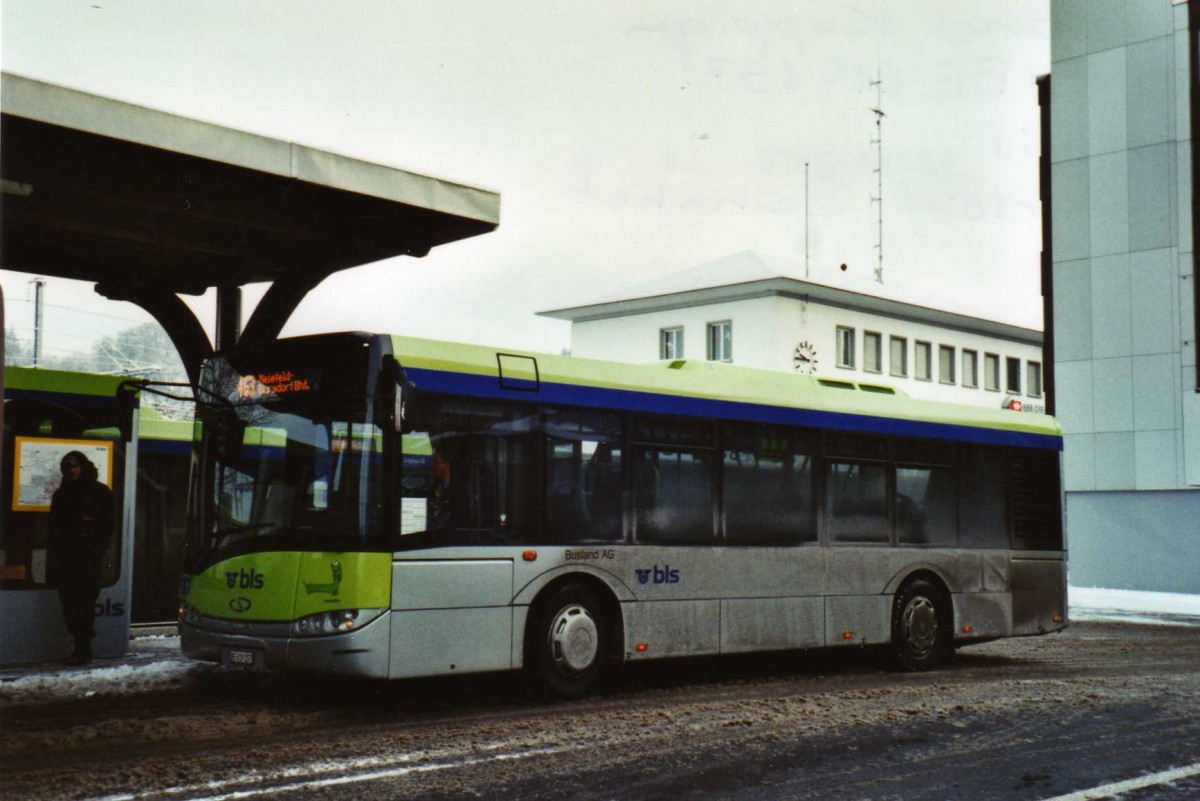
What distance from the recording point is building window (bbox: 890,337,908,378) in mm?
57531

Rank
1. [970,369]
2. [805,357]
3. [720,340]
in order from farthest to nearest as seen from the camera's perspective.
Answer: [970,369] → [720,340] → [805,357]

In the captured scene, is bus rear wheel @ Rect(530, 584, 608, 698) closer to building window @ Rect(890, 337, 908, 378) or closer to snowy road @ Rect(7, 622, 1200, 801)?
snowy road @ Rect(7, 622, 1200, 801)

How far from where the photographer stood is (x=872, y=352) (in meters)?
56.3

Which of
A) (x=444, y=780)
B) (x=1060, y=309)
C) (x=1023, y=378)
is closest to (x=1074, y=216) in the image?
(x=1060, y=309)

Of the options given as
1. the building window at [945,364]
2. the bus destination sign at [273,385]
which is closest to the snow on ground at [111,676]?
the bus destination sign at [273,385]

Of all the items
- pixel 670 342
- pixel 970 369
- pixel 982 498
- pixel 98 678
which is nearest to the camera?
pixel 98 678

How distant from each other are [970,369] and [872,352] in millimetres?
8086

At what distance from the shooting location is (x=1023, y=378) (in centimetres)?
6500

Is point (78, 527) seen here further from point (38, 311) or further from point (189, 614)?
point (38, 311)

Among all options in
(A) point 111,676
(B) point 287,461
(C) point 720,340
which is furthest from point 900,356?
(B) point 287,461

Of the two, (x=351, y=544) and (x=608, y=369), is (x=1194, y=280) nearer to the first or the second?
(x=608, y=369)

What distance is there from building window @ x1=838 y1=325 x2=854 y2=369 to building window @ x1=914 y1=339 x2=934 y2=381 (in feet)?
16.2

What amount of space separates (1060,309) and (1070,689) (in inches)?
884

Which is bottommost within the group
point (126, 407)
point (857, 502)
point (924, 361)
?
point (857, 502)
